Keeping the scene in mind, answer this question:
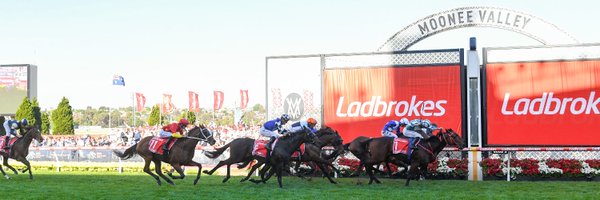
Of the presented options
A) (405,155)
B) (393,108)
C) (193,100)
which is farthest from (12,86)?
(405,155)

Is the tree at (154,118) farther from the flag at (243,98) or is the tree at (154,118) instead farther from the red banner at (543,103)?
the red banner at (543,103)

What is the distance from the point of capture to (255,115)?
479 ft

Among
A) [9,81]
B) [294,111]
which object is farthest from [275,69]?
[9,81]

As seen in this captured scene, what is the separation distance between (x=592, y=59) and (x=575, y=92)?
0.83 metres

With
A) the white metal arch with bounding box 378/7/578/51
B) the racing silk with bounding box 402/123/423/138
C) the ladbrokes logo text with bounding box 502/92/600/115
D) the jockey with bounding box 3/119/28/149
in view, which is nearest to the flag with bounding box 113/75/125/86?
the jockey with bounding box 3/119/28/149

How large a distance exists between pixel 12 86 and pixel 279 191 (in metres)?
53.4

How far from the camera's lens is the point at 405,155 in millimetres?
15336

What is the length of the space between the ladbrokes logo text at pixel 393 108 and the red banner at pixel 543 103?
1272 millimetres

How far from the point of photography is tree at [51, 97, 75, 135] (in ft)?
185

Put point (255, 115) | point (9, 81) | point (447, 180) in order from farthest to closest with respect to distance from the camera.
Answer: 1. point (255, 115)
2. point (9, 81)
3. point (447, 180)

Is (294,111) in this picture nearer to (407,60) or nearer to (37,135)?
(407,60)

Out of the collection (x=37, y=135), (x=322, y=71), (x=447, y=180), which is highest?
(x=322, y=71)

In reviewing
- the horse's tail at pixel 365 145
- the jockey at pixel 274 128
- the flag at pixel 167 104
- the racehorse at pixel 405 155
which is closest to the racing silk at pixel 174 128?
the jockey at pixel 274 128

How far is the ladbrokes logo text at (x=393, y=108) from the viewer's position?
739 inches
